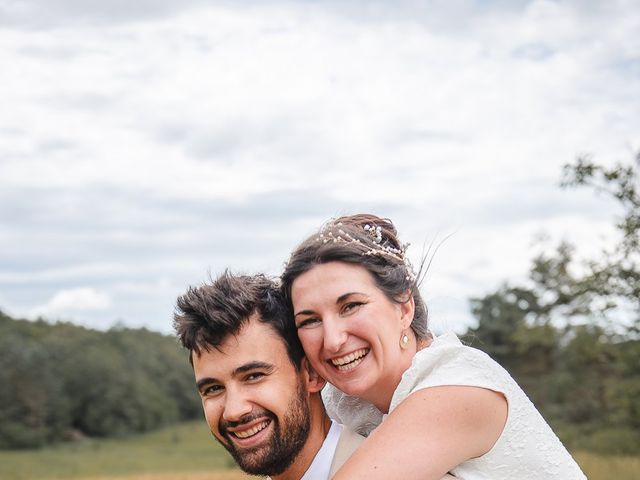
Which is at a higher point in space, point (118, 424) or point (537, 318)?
point (118, 424)

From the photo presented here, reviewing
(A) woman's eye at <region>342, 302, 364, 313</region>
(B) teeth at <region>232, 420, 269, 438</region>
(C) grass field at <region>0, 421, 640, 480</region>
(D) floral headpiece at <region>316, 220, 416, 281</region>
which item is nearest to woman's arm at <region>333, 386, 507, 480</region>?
→ (A) woman's eye at <region>342, 302, 364, 313</region>

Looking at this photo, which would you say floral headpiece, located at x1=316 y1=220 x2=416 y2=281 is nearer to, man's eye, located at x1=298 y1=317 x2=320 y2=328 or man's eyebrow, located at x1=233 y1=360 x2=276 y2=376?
man's eye, located at x1=298 y1=317 x2=320 y2=328

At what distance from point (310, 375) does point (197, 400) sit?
350ft

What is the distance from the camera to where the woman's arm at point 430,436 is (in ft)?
11.9

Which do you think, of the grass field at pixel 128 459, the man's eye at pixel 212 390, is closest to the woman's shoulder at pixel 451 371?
the man's eye at pixel 212 390

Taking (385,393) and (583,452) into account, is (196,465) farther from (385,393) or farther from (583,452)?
(385,393)

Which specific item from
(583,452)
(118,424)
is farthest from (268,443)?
(118,424)

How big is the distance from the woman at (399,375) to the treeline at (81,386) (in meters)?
68.0

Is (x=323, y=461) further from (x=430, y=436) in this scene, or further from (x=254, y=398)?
(x=430, y=436)

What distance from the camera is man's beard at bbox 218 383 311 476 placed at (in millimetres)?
4223

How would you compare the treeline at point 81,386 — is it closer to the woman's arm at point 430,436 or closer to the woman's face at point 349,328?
the woman's face at point 349,328

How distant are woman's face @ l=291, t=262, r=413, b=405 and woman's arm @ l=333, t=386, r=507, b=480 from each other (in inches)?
15.2

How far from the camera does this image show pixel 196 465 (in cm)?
6681

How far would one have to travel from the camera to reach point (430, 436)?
3.69m
